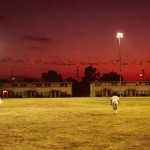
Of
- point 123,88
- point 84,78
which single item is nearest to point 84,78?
point 84,78

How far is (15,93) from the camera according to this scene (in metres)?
118

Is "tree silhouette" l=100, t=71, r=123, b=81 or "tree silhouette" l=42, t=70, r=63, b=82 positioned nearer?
"tree silhouette" l=100, t=71, r=123, b=81

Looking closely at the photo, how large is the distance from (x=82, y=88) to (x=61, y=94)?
21.2m

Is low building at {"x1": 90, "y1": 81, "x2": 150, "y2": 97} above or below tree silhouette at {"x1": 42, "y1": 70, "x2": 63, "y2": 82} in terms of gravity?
below

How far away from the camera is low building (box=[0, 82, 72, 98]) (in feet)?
385

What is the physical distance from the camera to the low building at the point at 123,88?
118 meters

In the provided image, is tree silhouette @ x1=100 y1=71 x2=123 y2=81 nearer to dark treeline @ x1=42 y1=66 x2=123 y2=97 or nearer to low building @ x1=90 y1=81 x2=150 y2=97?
dark treeline @ x1=42 y1=66 x2=123 y2=97

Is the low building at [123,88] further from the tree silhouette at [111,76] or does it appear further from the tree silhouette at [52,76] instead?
the tree silhouette at [52,76]

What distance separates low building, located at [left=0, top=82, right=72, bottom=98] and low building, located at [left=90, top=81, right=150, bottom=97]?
8503mm

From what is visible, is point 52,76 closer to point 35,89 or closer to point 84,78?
point 84,78

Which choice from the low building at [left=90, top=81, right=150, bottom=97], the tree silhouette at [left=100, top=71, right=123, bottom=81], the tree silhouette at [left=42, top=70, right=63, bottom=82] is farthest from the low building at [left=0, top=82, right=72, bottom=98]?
the tree silhouette at [left=42, top=70, right=63, bottom=82]

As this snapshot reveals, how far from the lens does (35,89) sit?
119m

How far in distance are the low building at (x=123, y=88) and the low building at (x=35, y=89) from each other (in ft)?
27.9

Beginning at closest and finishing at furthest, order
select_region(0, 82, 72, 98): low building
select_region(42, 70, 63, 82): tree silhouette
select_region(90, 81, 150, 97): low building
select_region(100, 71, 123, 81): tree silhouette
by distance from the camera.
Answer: select_region(0, 82, 72, 98): low building
select_region(90, 81, 150, 97): low building
select_region(100, 71, 123, 81): tree silhouette
select_region(42, 70, 63, 82): tree silhouette
